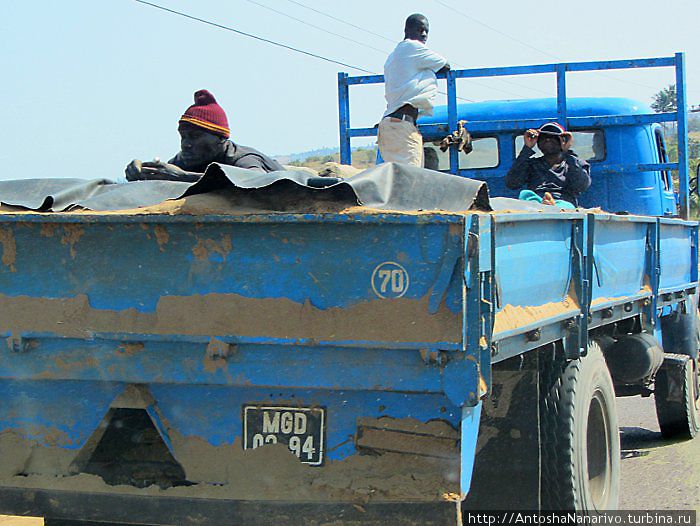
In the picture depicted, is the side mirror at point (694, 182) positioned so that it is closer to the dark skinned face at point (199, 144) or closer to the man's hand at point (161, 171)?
the dark skinned face at point (199, 144)

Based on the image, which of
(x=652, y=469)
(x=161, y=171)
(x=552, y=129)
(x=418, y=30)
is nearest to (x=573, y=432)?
(x=161, y=171)

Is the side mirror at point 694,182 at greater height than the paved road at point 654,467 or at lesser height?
greater

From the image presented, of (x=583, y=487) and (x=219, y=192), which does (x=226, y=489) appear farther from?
(x=583, y=487)

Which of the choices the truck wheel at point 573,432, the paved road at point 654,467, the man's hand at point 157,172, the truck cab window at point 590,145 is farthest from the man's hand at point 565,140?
the man's hand at point 157,172

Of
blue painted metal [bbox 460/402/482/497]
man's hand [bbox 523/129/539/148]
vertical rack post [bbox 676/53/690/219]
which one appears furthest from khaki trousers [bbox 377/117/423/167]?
blue painted metal [bbox 460/402/482/497]

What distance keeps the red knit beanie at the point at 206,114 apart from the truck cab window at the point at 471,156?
3659 millimetres

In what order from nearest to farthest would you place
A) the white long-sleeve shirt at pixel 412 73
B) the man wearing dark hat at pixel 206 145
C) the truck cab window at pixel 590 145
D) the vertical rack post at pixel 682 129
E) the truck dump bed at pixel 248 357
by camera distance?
1. the truck dump bed at pixel 248 357
2. the man wearing dark hat at pixel 206 145
3. the white long-sleeve shirt at pixel 412 73
4. the vertical rack post at pixel 682 129
5. the truck cab window at pixel 590 145

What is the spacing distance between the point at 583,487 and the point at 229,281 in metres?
2.17

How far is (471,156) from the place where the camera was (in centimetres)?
888

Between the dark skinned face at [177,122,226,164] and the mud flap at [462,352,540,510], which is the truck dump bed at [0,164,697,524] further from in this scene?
the dark skinned face at [177,122,226,164]

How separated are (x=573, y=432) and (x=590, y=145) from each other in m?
4.41

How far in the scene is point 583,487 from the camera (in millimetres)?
4801

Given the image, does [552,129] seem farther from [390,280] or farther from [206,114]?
[390,280]

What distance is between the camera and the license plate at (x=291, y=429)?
12.0 ft
